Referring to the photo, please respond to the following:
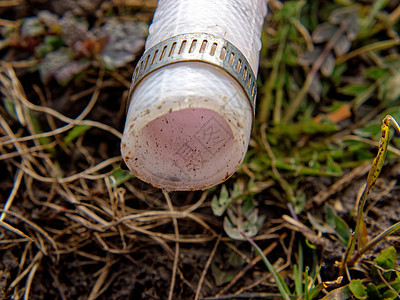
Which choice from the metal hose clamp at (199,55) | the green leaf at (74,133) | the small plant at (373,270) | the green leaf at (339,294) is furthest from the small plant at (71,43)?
the green leaf at (339,294)

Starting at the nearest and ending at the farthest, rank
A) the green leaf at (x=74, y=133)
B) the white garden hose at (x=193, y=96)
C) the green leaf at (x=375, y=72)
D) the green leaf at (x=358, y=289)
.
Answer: the white garden hose at (x=193, y=96)
the green leaf at (x=358, y=289)
the green leaf at (x=74, y=133)
the green leaf at (x=375, y=72)

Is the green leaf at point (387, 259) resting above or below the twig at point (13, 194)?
above

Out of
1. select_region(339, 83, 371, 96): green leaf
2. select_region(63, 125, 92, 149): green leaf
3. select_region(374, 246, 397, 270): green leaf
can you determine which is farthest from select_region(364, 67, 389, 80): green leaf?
select_region(63, 125, 92, 149): green leaf

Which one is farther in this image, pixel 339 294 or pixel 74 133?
pixel 74 133

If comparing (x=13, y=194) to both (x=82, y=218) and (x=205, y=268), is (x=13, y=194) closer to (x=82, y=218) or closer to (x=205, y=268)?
(x=82, y=218)

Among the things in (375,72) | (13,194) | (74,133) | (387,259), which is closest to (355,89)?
(375,72)

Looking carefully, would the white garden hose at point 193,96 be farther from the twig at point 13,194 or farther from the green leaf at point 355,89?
the green leaf at point 355,89
